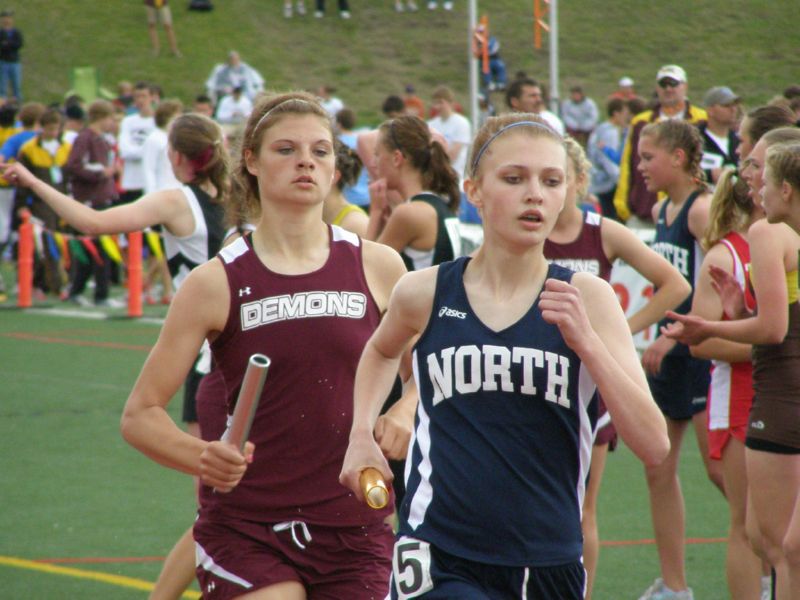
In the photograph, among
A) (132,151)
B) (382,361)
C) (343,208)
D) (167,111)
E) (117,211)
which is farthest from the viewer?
(132,151)

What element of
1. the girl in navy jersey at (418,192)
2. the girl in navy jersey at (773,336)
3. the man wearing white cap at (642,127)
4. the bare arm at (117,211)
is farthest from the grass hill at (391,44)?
the girl in navy jersey at (773,336)

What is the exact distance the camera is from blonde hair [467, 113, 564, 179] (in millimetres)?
3561

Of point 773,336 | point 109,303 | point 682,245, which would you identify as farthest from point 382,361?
point 109,303

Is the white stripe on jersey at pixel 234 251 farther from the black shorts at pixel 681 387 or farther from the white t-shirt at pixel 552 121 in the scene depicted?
the black shorts at pixel 681 387

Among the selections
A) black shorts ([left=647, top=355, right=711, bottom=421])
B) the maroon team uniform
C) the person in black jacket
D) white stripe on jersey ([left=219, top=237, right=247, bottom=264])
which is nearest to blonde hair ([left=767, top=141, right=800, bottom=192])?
the maroon team uniform

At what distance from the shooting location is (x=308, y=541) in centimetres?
394

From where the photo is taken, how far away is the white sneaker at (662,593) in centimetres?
640

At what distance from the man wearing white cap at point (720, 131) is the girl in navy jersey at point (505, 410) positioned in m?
7.61

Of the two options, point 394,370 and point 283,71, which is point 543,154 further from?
point 283,71

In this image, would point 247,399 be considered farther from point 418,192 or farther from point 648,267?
point 418,192

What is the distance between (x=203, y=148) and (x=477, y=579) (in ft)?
11.0

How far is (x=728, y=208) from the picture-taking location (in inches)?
233

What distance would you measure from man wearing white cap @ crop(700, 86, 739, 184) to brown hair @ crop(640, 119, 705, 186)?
A: 3900 mm

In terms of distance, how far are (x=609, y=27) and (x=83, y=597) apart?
116 ft
